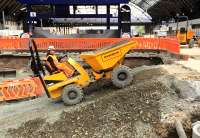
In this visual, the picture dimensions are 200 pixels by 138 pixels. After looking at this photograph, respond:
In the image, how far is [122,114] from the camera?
10.8m

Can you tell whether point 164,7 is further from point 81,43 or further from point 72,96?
point 72,96

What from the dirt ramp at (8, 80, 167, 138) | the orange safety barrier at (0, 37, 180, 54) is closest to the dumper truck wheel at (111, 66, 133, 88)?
the dirt ramp at (8, 80, 167, 138)

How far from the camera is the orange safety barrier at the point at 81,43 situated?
20328 mm

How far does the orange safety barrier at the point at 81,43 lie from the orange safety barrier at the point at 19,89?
5.69 m

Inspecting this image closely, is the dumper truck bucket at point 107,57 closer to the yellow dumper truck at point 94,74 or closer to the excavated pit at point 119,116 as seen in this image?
the yellow dumper truck at point 94,74

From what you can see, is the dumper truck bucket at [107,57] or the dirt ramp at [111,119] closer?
the dirt ramp at [111,119]

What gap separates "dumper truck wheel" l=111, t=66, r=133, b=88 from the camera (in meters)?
13.1

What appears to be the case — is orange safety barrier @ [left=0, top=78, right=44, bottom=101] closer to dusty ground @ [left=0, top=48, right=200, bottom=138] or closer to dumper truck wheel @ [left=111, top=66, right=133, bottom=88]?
Result: dusty ground @ [left=0, top=48, right=200, bottom=138]

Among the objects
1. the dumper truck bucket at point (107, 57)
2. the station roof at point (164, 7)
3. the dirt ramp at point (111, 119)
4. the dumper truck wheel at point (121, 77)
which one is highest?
the station roof at point (164, 7)

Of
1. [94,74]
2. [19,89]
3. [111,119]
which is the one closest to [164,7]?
[19,89]

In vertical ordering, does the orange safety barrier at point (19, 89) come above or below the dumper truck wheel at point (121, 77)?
below

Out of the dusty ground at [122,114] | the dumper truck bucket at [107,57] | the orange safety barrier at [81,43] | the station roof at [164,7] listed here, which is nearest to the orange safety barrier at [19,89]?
the dusty ground at [122,114]

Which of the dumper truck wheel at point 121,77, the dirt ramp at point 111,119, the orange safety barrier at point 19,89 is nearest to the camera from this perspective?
the dirt ramp at point 111,119

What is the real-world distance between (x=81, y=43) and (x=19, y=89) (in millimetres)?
6437
